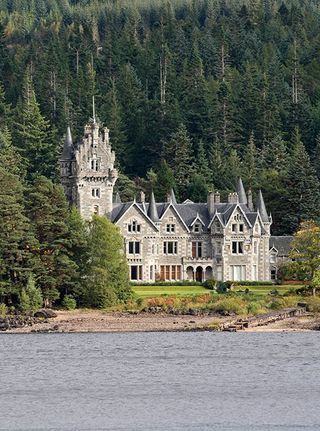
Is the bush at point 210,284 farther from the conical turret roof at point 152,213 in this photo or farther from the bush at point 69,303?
the bush at point 69,303

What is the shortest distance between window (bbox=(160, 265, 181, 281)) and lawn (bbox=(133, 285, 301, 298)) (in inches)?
294

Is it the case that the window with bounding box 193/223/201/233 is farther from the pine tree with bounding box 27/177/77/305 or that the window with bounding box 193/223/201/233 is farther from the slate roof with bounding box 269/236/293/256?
the pine tree with bounding box 27/177/77/305

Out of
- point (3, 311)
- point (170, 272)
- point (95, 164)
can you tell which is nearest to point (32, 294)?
point (3, 311)

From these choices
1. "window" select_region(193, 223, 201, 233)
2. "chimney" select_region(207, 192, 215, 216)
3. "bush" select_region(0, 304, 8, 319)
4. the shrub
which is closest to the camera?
"bush" select_region(0, 304, 8, 319)

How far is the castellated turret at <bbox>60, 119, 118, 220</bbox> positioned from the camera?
447 ft

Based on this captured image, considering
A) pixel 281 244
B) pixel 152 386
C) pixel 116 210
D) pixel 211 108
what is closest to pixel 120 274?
pixel 116 210

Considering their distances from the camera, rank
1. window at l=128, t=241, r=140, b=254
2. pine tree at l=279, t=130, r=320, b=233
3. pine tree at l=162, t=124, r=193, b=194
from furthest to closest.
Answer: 1. pine tree at l=162, t=124, r=193, b=194
2. pine tree at l=279, t=130, r=320, b=233
3. window at l=128, t=241, r=140, b=254

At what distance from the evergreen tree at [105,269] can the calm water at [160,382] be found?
36.1ft

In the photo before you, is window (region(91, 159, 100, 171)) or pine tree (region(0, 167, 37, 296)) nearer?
pine tree (region(0, 167, 37, 296))

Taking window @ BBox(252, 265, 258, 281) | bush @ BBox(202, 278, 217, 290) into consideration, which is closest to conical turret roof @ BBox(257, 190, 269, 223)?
window @ BBox(252, 265, 258, 281)

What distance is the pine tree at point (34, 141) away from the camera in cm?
17075

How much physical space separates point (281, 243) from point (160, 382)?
6586 cm

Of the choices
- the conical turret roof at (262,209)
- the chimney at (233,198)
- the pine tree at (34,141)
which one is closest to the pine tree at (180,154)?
the pine tree at (34,141)

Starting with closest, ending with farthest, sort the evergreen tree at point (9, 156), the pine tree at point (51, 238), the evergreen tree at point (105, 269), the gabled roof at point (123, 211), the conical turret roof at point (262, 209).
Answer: the pine tree at point (51, 238) < the evergreen tree at point (105, 269) < the gabled roof at point (123, 211) < the conical turret roof at point (262, 209) < the evergreen tree at point (9, 156)
